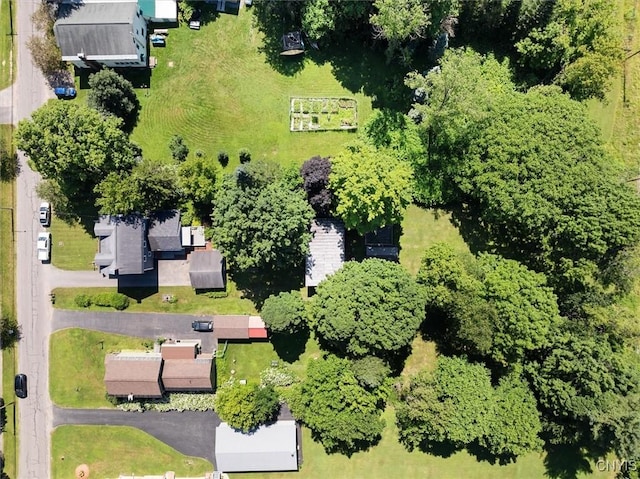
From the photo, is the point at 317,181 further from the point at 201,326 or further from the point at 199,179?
the point at 201,326

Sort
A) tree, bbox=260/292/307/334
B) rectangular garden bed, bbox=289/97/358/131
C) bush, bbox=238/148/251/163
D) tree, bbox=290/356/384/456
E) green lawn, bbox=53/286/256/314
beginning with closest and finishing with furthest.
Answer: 1. tree, bbox=290/356/384/456
2. tree, bbox=260/292/307/334
3. bush, bbox=238/148/251/163
4. green lawn, bbox=53/286/256/314
5. rectangular garden bed, bbox=289/97/358/131

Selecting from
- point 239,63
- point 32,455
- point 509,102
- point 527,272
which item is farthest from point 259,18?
point 32,455

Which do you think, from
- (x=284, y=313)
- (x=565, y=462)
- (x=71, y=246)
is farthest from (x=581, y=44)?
(x=71, y=246)

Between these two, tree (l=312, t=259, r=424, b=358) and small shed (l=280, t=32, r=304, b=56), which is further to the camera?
small shed (l=280, t=32, r=304, b=56)

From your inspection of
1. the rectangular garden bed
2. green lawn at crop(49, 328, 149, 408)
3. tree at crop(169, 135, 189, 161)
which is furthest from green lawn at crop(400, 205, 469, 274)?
green lawn at crop(49, 328, 149, 408)

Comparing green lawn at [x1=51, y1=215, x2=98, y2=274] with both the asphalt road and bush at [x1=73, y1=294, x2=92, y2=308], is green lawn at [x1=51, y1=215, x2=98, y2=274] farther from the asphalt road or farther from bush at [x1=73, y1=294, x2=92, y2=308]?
bush at [x1=73, y1=294, x2=92, y2=308]

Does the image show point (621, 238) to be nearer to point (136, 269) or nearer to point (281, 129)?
point (281, 129)

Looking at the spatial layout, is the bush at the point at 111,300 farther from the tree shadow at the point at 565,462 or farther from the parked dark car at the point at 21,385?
the tree shadow at the point at 565,462
